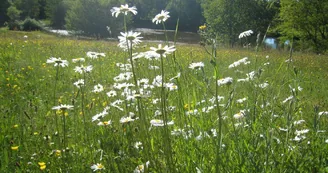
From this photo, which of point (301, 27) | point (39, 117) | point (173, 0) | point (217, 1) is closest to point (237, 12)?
point (217, 1)

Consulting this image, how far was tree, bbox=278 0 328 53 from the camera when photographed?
77.3ft

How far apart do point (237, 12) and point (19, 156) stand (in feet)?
95.1

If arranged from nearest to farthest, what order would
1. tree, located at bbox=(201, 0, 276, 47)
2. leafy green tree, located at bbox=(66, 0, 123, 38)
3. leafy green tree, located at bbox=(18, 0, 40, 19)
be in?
tree, located at bbox=(201, 0, 276, 47) < leafy green tree, located at bbox=(66, 0, 123, 38) < leafy green tree, located at bbox=(18, 0, 40, 19)

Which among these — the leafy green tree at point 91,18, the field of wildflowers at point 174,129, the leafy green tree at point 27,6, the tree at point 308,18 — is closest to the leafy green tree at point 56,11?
the leafy green tree at point 27,6

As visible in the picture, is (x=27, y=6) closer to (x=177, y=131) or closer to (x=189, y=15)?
(x=189, y=15)

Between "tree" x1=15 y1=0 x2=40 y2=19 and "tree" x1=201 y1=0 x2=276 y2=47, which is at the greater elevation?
"tree" x1=15 y1=0 x2=40 y2=19

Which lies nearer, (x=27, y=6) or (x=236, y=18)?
(x=236, y=18)

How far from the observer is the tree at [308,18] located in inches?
927

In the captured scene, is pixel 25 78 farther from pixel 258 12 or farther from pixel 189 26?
pixel 189 26

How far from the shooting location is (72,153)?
2.07 metres

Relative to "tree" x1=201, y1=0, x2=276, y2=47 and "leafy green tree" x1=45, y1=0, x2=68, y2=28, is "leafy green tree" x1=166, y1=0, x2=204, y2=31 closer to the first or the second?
"leafy green tree" x1=45, y1=0, x2=68, y2=28

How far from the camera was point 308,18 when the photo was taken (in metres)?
23.8

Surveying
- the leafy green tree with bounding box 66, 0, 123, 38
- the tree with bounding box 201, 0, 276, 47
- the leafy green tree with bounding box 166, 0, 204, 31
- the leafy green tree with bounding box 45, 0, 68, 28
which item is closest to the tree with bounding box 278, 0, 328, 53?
the tree with bounding box 201, 0, 276, 47

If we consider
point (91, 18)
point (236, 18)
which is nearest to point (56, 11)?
point (91, 18)
